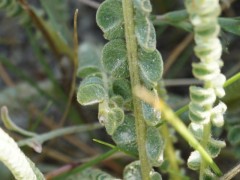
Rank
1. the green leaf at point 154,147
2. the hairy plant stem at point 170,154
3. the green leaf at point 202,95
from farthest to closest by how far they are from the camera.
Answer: the hairy plant stem at point 170,154
the green leaf at point 154,147
the green leaf at point 202,95

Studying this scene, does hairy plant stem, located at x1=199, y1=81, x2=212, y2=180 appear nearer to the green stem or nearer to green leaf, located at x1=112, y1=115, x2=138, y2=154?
the green stem

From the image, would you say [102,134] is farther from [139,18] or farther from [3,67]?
[139,18]

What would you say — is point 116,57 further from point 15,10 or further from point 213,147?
point 15,10

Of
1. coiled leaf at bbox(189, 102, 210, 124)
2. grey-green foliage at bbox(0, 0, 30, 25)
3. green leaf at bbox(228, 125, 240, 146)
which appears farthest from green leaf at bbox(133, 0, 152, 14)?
grey-green foliage at bbox(0, 0, 30, 25)

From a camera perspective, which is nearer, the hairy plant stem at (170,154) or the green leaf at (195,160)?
the green leaf at (195,160)

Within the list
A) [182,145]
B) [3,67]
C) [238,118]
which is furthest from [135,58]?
[3,67]

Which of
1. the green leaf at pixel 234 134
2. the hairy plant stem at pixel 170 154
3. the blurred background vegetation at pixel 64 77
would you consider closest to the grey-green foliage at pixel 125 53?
the hairy plant stem at pixel 170 154

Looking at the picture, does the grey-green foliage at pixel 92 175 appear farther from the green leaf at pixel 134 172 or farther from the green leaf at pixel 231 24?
the green leaf at pixel 231 24
